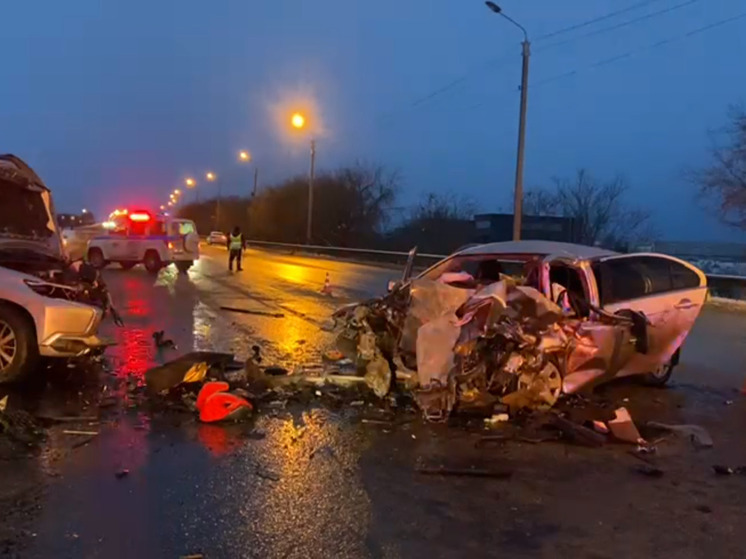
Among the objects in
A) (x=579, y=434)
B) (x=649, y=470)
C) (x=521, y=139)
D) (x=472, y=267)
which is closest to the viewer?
(x=649, y=470)

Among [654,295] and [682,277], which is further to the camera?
[682,277]

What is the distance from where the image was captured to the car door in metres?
7.47

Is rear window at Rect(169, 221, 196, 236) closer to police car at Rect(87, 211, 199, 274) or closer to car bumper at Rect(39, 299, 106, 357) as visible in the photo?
police car at Rect(87, 211, 199, 274)

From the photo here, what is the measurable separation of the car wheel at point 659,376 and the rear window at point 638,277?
3.10 feet

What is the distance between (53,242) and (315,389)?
4332 mm

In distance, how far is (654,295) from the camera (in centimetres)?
771

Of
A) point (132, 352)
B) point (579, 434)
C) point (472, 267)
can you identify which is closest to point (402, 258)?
point (132, 352)

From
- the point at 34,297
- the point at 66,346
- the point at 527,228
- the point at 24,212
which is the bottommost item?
the point at 66,346

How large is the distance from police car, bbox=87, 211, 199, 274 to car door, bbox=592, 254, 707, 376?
832 inches

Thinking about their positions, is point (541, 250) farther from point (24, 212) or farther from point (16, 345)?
point (24, 212)

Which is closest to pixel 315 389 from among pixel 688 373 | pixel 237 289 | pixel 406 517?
pixel 406 517

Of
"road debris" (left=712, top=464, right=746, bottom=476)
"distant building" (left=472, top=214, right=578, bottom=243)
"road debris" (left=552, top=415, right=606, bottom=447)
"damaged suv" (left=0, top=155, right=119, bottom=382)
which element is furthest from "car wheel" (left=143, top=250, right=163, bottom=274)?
"distant building" (left=472, top=214, right=578, bottom=243)

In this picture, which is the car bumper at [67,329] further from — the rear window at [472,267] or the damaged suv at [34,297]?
the rear window at [472,267]

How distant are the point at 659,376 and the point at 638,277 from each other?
50.7 inches
